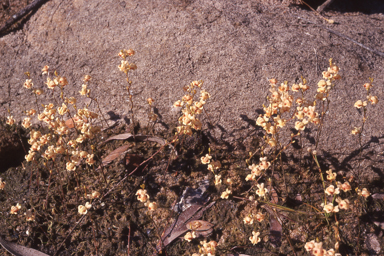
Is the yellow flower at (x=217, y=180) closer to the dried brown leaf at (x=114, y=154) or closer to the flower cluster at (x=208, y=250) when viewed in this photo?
the flower cluster at (x=208, y=250)

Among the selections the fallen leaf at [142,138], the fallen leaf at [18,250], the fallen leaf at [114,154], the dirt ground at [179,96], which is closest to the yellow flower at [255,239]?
the dirt ground at [179,96]

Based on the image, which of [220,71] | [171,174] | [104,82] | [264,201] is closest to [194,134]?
[171,174]

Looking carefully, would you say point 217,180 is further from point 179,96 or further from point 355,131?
point 355,131

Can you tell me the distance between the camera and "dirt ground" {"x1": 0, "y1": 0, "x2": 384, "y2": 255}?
6.75 feet

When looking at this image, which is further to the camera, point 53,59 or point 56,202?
point 53,59

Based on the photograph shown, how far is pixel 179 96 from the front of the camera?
2439mm

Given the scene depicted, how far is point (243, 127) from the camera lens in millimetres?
2334

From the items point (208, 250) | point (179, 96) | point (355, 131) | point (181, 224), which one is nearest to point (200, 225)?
point (181, 224)

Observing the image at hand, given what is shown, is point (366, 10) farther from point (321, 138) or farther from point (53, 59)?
point (53, 59)

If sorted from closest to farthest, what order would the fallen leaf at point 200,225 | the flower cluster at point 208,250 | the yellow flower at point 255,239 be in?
the flower cluster at point 208,250
the yellow flower at point 255,239
the fallen leaf at point 200,225

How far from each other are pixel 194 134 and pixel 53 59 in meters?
1.50

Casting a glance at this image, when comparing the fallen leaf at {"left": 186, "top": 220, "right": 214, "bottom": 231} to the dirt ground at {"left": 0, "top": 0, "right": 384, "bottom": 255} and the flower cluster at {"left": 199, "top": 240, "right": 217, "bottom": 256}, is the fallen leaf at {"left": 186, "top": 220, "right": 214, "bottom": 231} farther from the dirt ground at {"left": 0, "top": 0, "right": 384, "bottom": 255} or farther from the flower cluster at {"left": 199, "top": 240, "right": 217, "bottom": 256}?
the flower cluster at {"left": 199, "top": 240, "right": 217, "bottom": 256}

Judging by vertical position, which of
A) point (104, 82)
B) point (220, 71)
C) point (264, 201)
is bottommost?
point (264, 201)

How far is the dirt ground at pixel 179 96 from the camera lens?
2.06 m
